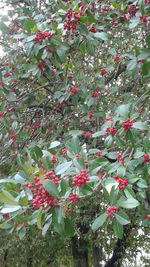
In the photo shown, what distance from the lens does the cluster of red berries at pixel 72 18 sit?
2822 mm

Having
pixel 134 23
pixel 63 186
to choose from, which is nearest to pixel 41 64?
pixel 134 23

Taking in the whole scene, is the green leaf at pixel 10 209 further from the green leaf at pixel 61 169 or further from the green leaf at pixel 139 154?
the green leaf at pixel 139 154

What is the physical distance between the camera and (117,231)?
1952 millimetres

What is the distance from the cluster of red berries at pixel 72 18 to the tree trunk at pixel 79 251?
25.4 feet

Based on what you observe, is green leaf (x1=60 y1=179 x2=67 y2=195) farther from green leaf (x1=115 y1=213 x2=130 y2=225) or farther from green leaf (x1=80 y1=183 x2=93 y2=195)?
green leaf (x1=115 y1=213 x2=130 y2=225)

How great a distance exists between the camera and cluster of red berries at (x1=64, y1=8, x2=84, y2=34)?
282 cm

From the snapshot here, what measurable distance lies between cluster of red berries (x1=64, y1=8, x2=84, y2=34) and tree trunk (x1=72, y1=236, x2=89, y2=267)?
7753 millimetres

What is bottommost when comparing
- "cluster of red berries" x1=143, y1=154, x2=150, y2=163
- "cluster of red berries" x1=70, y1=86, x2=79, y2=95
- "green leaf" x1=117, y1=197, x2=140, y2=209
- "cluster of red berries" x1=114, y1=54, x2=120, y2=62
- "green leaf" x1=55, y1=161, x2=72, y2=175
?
"cluster of red berries" x1=70, y1=86, x2=79, y2=95

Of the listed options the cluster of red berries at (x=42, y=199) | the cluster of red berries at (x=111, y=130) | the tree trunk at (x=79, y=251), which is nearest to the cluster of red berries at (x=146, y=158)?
the cluster of red berries at (x=111, y=130)

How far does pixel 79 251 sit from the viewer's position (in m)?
9.95

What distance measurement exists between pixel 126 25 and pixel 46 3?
1408 mm

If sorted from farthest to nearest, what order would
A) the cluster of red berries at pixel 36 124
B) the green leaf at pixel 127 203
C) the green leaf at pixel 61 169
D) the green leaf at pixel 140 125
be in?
1. the cluster of red berries at pixel 36 124
2. the green leaf at pixel 140 125
3. the green leaf at pixel 61 169
4. the green leaf at pixel 127 203

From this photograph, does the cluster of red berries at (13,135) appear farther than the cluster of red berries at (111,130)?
Yes

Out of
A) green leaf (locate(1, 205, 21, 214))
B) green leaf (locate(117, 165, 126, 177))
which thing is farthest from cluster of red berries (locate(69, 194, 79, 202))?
green leaf (locate(117, 165, 126, 177))
